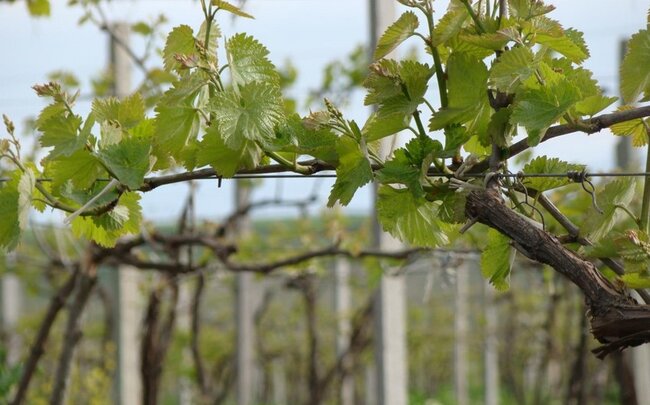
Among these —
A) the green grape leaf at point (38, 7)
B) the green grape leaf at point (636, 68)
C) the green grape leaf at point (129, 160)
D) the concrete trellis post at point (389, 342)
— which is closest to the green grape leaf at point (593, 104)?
the green grape leaf at point (636, 68)

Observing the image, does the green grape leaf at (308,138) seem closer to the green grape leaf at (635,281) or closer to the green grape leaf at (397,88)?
the green grape leaf at (397,88)

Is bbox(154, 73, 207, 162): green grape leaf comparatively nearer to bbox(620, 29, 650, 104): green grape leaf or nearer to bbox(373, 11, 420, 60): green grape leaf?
bbox(373, 11, 420, 60): green grape leaf

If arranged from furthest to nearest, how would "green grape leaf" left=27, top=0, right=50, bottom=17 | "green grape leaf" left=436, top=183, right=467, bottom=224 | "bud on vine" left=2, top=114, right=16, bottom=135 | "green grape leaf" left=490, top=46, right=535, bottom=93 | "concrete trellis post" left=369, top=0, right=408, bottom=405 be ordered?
"concrete trellis post" left=369, top=0, right=408, bottom=405 → "green grape leaf" left=27, top=0, right=50, bottom=17 → "bud on vine" left=2, top=114, right=16, bottom=135 → "green grape leaf" left=436, top=183, right=467, bottom=224 → "green grape leaf" left=490, top=46, right=535, bottom=93

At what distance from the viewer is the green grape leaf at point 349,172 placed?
1169 millimetres

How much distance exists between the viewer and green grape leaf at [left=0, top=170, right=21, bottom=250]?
1.18 meters

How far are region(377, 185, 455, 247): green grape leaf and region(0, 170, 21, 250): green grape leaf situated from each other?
41 cm

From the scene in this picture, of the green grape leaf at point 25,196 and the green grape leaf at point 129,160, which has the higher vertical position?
the green grape leaf at point 129,160

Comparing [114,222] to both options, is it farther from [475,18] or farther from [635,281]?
[635,281]

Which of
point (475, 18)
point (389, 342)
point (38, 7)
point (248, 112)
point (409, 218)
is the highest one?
Result: point (38, 7)

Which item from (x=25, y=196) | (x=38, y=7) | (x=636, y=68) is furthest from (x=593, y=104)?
(x=38, y=7)

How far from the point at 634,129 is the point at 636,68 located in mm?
171

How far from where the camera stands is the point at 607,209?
1.27m

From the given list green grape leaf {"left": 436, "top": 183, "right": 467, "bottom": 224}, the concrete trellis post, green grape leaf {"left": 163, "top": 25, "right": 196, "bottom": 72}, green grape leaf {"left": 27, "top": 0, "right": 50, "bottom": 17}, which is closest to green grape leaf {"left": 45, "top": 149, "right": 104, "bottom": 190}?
green grape leaf {"left": 163, "top": 25, "right": 196, "bottom": 72}

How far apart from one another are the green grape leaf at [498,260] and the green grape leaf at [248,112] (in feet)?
1.03
